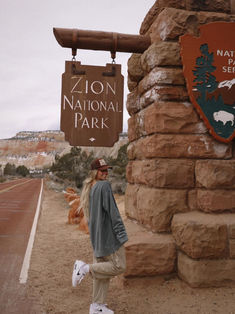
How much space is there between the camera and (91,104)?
4.32 m

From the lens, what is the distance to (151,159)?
401 cm

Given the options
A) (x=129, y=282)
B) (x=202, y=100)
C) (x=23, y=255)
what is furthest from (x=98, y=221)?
(x=23, y=255)

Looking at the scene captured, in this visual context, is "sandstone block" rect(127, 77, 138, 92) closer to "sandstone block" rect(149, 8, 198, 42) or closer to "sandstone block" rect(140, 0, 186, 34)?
"sandstone block" rect(140, 0, 186, 34)

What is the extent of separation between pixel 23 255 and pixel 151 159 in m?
4.00

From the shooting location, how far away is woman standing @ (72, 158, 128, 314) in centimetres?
321

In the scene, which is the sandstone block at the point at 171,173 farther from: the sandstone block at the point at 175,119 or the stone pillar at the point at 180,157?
the sandstone block at the point at 175,119

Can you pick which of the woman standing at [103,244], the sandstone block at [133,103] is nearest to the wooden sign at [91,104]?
the sandstone block at [133,103]

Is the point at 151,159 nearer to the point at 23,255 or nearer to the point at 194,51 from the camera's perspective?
the point at 194,51

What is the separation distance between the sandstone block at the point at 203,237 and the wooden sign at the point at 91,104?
1629 millimetres

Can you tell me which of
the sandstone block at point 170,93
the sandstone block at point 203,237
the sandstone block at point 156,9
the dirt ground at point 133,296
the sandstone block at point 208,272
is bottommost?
the dirt ground at point 133,296

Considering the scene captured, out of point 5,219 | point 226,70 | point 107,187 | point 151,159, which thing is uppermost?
point 226,70

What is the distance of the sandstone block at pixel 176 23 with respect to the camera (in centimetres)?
395

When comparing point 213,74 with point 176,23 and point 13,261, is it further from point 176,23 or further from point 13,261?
point 13,261

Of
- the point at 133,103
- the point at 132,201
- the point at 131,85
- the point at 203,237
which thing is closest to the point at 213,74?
the point at 133,103
